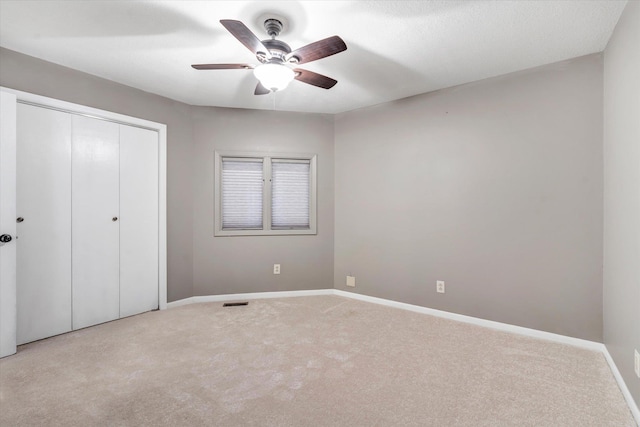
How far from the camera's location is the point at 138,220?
10.8ft

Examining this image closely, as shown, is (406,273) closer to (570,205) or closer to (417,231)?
(417,231)

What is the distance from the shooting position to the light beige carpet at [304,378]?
1639 mm

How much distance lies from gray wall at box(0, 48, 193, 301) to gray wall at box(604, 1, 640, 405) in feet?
13.3

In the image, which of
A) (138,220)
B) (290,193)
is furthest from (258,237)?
(138,220)

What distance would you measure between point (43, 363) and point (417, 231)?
3558 mm

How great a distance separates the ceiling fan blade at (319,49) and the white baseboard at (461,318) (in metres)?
2.71

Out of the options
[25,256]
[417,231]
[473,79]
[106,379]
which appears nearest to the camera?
[106,379]

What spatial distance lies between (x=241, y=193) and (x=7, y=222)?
2.19 metres

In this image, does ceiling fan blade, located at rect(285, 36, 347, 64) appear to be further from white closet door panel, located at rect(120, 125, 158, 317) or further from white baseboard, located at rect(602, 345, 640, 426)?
white baseboard, located at rect(602, 345, 640, 426)

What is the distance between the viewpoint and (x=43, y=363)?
221 centimetres

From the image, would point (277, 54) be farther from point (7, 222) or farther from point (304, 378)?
point (7, 222)

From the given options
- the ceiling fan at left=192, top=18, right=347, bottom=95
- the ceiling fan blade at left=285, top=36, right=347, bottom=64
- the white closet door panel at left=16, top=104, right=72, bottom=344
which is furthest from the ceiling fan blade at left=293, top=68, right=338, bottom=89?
the white closet door panel at left=16, top=104, right=72, bottom=344

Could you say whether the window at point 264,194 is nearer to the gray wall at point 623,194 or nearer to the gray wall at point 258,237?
the gray wall at point 258,237

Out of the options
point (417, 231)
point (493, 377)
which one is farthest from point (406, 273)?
point (493, 377)
